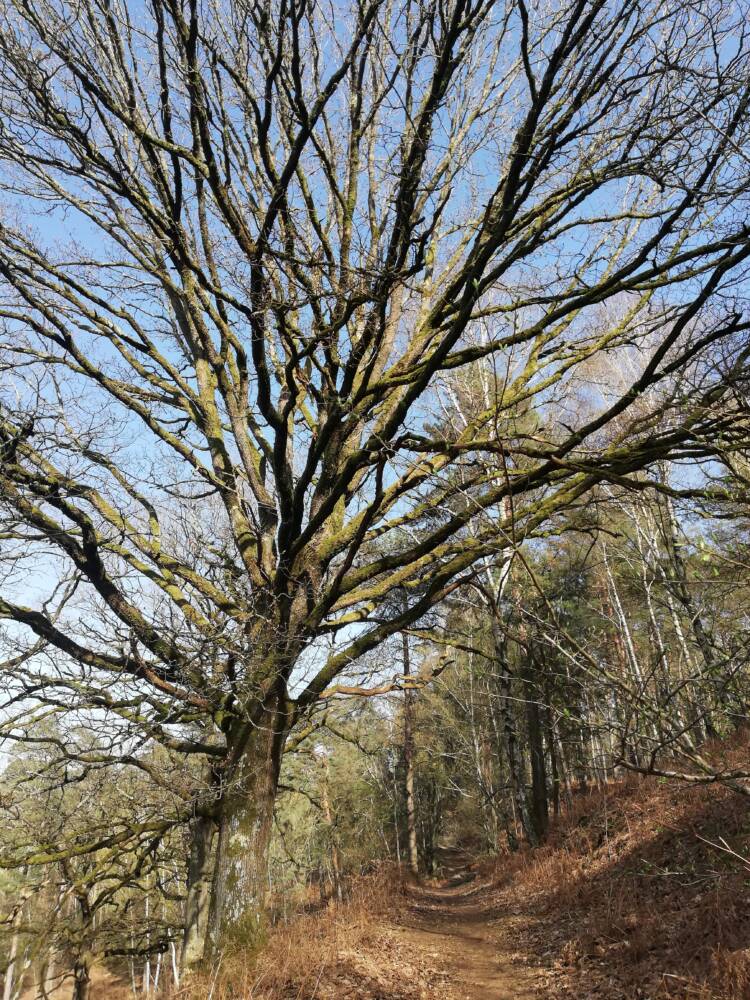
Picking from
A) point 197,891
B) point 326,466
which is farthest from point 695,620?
point 197,891

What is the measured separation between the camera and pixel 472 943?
767 centimetres

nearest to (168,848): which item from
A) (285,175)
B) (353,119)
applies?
(285,175)

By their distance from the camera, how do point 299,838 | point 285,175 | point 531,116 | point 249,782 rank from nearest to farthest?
point 531,116 → point 285,175 → point 249,782 → point 299,838

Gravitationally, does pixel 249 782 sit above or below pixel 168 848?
above

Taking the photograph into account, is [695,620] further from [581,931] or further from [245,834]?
[581,931]

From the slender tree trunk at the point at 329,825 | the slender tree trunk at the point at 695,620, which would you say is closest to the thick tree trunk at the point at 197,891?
the slender tree trunk at the point at 695,620

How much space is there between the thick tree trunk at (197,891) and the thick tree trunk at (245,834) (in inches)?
16.8

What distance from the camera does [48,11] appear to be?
161 inches

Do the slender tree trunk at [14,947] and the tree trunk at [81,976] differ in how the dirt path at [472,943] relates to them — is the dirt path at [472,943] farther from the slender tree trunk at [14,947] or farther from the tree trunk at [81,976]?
the slender tree trunk at [14,947]

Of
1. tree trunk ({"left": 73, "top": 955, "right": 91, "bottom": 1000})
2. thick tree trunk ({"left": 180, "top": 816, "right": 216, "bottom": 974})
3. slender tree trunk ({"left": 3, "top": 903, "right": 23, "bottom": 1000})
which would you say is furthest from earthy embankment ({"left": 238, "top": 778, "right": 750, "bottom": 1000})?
slender tree trunk ({"left": 3, "top": 903, "right": 23, "bottom": 1000})

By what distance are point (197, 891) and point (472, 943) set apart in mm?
3879

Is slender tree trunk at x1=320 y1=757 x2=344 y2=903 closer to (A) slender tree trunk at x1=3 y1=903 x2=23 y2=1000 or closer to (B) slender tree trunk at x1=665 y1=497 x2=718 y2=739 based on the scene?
(A) slender tree trunk at x1=3 y1=903 x2=23 y2=1000

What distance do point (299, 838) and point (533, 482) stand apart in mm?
20520

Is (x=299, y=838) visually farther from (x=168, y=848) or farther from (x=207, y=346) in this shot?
(x=207, y=346)
